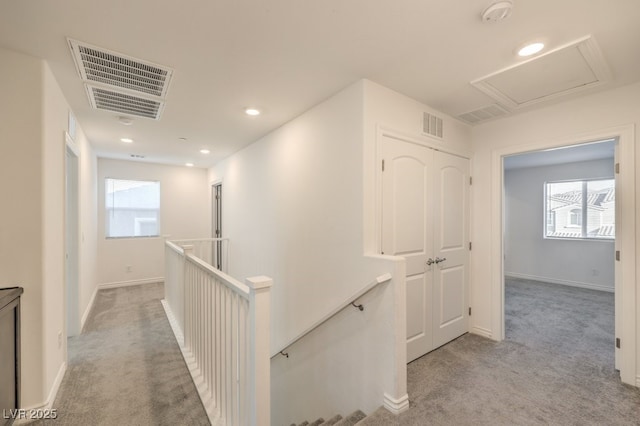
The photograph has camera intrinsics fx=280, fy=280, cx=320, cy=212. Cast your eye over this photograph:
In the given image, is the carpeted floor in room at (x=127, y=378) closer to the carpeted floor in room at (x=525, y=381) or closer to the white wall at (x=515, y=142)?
the carpeted floor in room at (x=525, y=381)

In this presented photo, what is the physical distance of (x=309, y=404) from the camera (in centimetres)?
273

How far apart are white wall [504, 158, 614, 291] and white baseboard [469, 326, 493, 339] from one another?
395 cm

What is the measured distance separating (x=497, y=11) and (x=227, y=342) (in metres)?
2.56

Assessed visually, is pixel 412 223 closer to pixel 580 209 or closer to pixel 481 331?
pixel 481 331

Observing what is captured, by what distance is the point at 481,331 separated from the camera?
10.5ft

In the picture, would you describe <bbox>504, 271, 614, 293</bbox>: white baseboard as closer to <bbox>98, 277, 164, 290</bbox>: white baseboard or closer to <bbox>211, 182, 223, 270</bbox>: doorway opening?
<bbox>211, 182, 223, 270</bbox>: doorway opening

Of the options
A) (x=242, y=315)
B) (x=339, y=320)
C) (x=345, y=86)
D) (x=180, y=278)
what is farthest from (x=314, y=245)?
(x=180, y=278)

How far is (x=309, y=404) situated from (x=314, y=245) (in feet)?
5.05

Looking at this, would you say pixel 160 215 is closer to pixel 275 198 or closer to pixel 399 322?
pixel 275 198

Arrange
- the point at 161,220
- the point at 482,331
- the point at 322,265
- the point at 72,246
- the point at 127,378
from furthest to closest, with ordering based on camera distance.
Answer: the point at 161,220 → the point at 72,246 → the point at 482,331 → the point at 322,265 → the point at 127,378

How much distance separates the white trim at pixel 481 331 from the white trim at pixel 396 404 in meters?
1.73

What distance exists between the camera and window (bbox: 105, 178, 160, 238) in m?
5.75

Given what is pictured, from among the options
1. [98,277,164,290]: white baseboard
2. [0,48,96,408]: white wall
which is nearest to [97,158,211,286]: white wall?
[98,277,164,290]: white baseboard

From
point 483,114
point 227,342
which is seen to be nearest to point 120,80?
point 227,342
